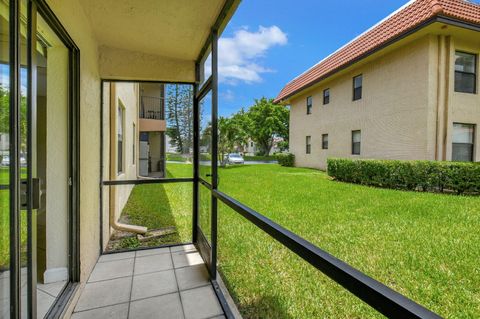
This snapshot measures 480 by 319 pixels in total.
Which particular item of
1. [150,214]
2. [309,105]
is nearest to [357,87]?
[309,105]

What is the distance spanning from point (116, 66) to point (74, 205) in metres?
1.63

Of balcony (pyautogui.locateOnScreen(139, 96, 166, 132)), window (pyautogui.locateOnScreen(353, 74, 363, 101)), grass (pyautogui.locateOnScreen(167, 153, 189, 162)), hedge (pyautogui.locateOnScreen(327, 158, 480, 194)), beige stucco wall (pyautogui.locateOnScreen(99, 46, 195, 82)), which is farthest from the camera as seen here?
window (pyautogui.locateOnScreen(353, 74, 363, 101))

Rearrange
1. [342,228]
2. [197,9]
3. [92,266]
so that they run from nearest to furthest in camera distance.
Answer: [197,9]
[92,266]
[342,228]

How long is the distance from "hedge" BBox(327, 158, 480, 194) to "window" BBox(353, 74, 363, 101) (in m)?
3.30

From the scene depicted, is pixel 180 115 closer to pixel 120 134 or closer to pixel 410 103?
pixel 120 134

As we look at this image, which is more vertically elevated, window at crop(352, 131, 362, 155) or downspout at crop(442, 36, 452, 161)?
downspout at crop(442, 36, 452, 161)

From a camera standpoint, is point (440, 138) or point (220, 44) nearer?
point (220, 44)

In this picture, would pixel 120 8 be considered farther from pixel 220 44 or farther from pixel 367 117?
pixel 367 117

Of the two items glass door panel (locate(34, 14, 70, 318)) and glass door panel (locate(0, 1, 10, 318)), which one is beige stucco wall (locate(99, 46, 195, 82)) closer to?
glass door panel (locate(34, 14, 70, 318))

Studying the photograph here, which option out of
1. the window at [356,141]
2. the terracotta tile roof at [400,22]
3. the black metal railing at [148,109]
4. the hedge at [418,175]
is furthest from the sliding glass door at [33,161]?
the window at [356,141]

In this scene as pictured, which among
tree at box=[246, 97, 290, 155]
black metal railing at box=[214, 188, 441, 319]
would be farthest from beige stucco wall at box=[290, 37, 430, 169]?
tree at box=[246, 97, 290, 155]

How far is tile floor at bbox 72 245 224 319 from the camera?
1987mm

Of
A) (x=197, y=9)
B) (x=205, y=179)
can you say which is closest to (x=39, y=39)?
(x=197, y=9)

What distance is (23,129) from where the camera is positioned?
4.23 feet
